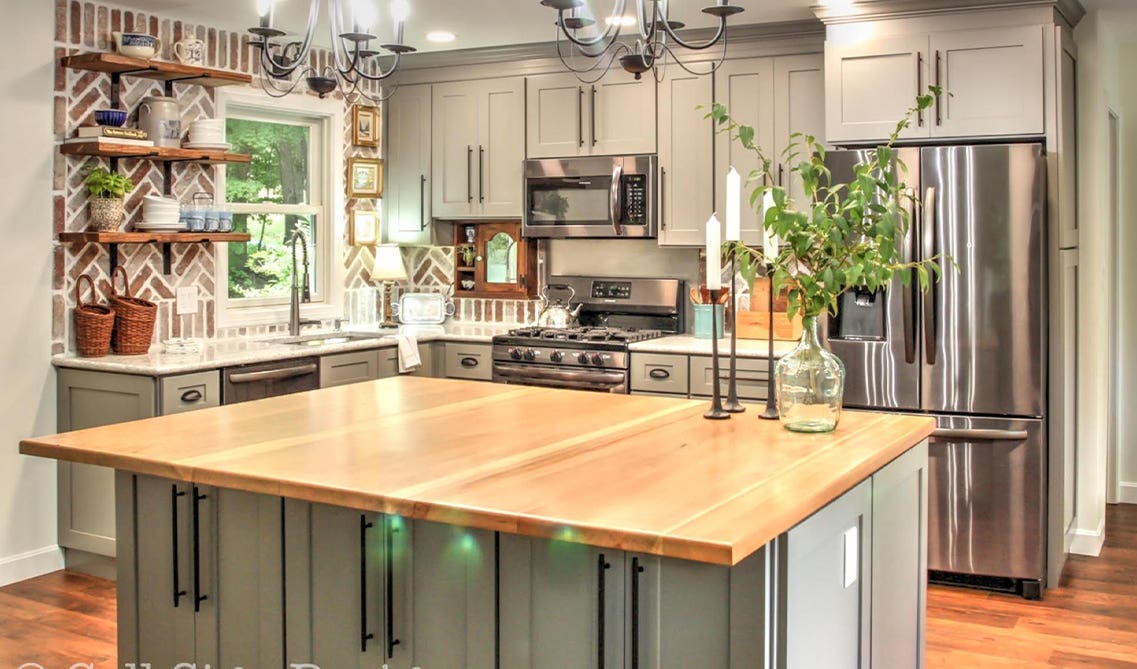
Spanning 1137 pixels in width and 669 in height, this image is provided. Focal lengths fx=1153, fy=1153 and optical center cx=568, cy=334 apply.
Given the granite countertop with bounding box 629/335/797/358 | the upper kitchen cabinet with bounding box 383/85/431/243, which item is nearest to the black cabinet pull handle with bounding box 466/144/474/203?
the upper kitchen cabinet with bounding box 383/85/431/243

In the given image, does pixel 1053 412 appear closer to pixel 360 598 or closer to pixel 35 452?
pixel 360 598

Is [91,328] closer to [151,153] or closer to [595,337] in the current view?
[151,153]

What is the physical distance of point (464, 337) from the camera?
19.0ft

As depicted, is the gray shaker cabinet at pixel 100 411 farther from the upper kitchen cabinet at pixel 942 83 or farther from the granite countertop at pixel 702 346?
the upper kitchen cabinet at pixel 942 83

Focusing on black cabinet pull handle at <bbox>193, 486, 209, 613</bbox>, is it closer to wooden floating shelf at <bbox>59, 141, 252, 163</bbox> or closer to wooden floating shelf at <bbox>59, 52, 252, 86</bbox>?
wooden floating shelf at <bbox>59, 141, 252, 163</bbox>

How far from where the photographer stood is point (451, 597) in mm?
2336

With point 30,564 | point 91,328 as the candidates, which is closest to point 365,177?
point 91,328

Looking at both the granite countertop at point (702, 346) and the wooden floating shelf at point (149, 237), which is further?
the granite countertop at point (702, 346)

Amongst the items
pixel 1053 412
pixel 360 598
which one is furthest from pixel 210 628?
pixel 1053 412

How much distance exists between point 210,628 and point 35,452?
0.56m

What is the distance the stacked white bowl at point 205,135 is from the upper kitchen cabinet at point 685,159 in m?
2.04

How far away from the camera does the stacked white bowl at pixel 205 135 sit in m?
5.15

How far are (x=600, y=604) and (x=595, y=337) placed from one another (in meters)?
3.41

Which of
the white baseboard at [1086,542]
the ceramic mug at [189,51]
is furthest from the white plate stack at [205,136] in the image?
the white baseboard at [1086,542]
